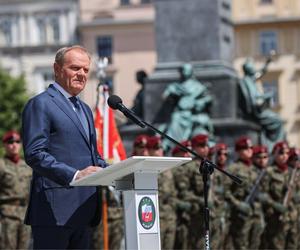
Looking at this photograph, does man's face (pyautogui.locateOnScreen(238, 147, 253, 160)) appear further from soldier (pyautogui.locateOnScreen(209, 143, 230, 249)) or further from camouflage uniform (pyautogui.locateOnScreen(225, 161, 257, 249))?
soldier (pyautogui.locateOnScreen(209, 143, 230, 249))

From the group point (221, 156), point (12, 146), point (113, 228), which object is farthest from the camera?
point (113, 228)

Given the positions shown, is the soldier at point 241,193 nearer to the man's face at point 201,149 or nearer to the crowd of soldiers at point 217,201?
the crowd of soldiers at point 217,201

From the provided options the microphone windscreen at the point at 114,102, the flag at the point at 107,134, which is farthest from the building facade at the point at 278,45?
the microphone windscreen at the point at 114,102

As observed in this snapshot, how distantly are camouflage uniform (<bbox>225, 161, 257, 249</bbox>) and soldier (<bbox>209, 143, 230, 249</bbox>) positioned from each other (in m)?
0.12

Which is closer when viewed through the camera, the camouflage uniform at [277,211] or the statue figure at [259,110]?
the camouflage uniform at [277,211]

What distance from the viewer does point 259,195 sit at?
15.5m

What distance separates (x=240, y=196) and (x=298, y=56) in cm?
4605

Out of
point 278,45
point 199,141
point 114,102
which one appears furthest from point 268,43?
point 114,102

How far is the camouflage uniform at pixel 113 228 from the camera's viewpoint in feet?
50.4

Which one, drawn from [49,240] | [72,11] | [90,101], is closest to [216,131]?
[49,240]

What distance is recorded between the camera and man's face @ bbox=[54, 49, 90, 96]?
723 centimetres

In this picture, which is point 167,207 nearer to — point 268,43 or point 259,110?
point 259,110

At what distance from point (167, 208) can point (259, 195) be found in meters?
1.44

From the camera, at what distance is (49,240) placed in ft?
23.4
